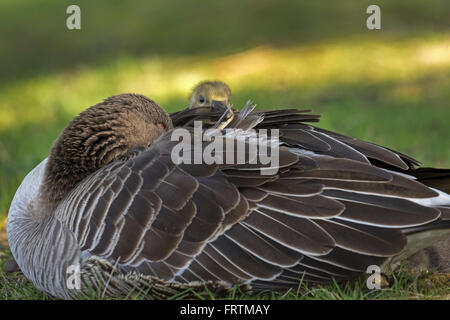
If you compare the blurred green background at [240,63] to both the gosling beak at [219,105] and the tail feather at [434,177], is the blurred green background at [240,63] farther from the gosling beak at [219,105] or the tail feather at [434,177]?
the tail feather at [434,177]

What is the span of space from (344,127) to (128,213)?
3958 mm

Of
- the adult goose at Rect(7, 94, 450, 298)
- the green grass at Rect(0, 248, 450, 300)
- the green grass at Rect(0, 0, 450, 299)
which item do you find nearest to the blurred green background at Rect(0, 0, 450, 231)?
the green grass at Rect(0, 0, 450, 299)

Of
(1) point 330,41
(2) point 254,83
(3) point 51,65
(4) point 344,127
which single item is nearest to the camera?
(4) point 344,127

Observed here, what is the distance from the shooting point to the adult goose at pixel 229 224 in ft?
10.5

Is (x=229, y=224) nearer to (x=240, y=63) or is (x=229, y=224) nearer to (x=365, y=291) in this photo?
(x=365, y=291)

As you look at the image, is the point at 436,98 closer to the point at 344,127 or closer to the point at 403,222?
the point at 344,127

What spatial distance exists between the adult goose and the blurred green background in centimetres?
222

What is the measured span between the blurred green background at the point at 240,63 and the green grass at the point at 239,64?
2cm

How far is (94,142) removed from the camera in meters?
3.71

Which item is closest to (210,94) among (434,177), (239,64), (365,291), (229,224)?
(434,177)

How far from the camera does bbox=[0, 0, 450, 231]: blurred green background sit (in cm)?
721

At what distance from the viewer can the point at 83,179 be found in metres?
3.69

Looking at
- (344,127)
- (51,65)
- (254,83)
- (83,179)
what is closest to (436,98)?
(344,127)

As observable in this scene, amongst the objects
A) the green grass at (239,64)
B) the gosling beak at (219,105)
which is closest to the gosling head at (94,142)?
the green grass at (239,64)
